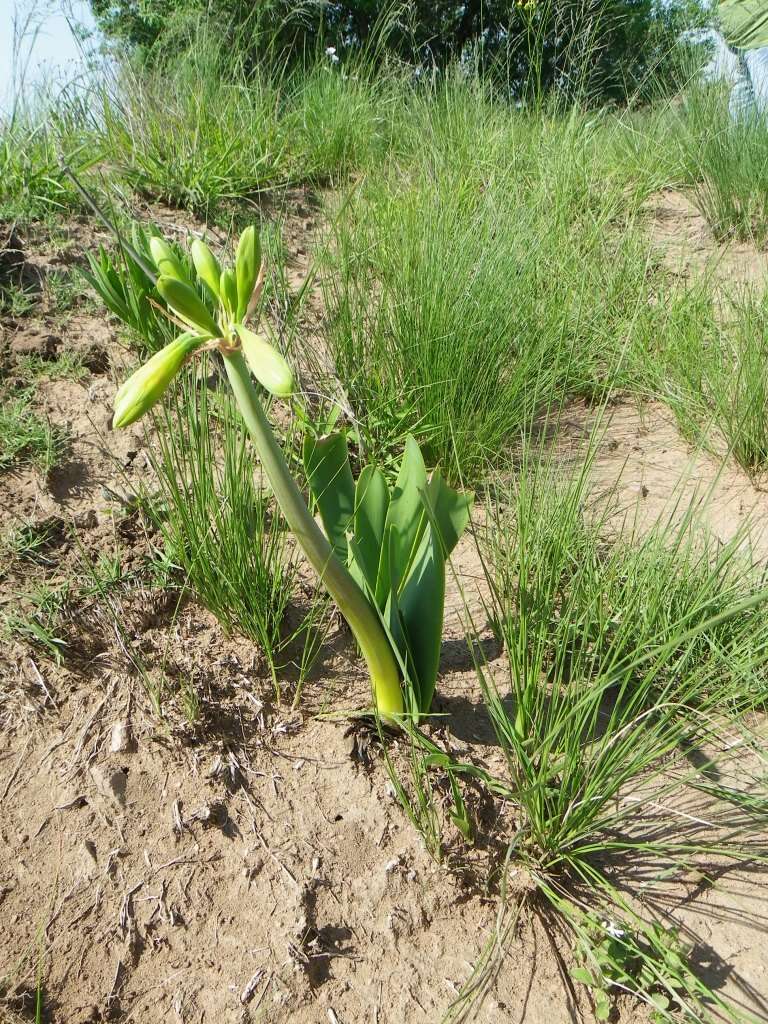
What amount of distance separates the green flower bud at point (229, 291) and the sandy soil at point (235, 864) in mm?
928

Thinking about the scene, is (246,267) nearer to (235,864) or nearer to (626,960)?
(235,864)

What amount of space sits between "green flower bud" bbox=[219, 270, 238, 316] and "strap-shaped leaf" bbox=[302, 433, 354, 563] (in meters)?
0.51

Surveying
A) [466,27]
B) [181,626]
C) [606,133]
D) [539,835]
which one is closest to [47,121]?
[181,626]

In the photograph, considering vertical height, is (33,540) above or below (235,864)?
above

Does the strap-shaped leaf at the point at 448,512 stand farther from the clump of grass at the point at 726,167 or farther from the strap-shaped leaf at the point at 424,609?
the clump of grass at the point at 726,167

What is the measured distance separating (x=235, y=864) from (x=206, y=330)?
1.01 m

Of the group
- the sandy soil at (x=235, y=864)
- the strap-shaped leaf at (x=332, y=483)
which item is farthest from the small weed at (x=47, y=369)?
the strap-shaped leaf at (x=332, y=483)

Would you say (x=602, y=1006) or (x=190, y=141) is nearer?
(x=602, y=1006)

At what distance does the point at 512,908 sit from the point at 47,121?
3.39 metres

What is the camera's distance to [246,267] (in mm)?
949

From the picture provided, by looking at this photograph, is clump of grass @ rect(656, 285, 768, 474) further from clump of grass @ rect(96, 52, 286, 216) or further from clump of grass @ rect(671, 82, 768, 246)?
clump of grass @ rect(96, 52, 286, 216)

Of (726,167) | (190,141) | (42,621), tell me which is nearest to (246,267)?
(42,621)

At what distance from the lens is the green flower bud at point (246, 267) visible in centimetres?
94

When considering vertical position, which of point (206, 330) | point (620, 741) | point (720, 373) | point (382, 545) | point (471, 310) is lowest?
point (620, 741)
